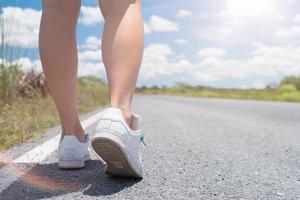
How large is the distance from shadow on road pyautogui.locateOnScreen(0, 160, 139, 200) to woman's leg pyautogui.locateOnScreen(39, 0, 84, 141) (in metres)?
0.23

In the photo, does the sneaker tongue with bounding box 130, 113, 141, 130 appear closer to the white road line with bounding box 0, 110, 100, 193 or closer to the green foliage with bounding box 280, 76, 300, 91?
the white road line with bounding box 0, 110, 100, 193

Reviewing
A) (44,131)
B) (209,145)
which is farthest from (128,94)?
(44,131)

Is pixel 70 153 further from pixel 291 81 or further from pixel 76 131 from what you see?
pixel 291 81

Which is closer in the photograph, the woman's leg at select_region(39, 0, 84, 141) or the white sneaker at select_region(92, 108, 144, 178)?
the white sneaker at select_region(92, 108, 144, 178)

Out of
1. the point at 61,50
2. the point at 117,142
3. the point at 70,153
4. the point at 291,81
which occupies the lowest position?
the point at 70,153

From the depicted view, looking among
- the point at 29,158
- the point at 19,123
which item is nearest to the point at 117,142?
the point at 29,158

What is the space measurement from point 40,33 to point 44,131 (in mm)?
2259

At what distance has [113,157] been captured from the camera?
2160mm

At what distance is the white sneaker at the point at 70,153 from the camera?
260 centimetres

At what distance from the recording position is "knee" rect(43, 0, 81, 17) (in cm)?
249

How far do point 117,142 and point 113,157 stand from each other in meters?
0.12

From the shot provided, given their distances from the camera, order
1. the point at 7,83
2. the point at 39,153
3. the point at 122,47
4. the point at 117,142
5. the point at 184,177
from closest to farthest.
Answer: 1. the point at 117,142
2. the point at 122,47
3. the point at 184,177
4. the point at 39,153
5. the point at 7,83

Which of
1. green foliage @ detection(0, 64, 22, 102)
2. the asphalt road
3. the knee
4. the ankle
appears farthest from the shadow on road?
green foliage @ detection(0, 64, 22, 102)

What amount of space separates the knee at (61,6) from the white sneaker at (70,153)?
1.88ft
